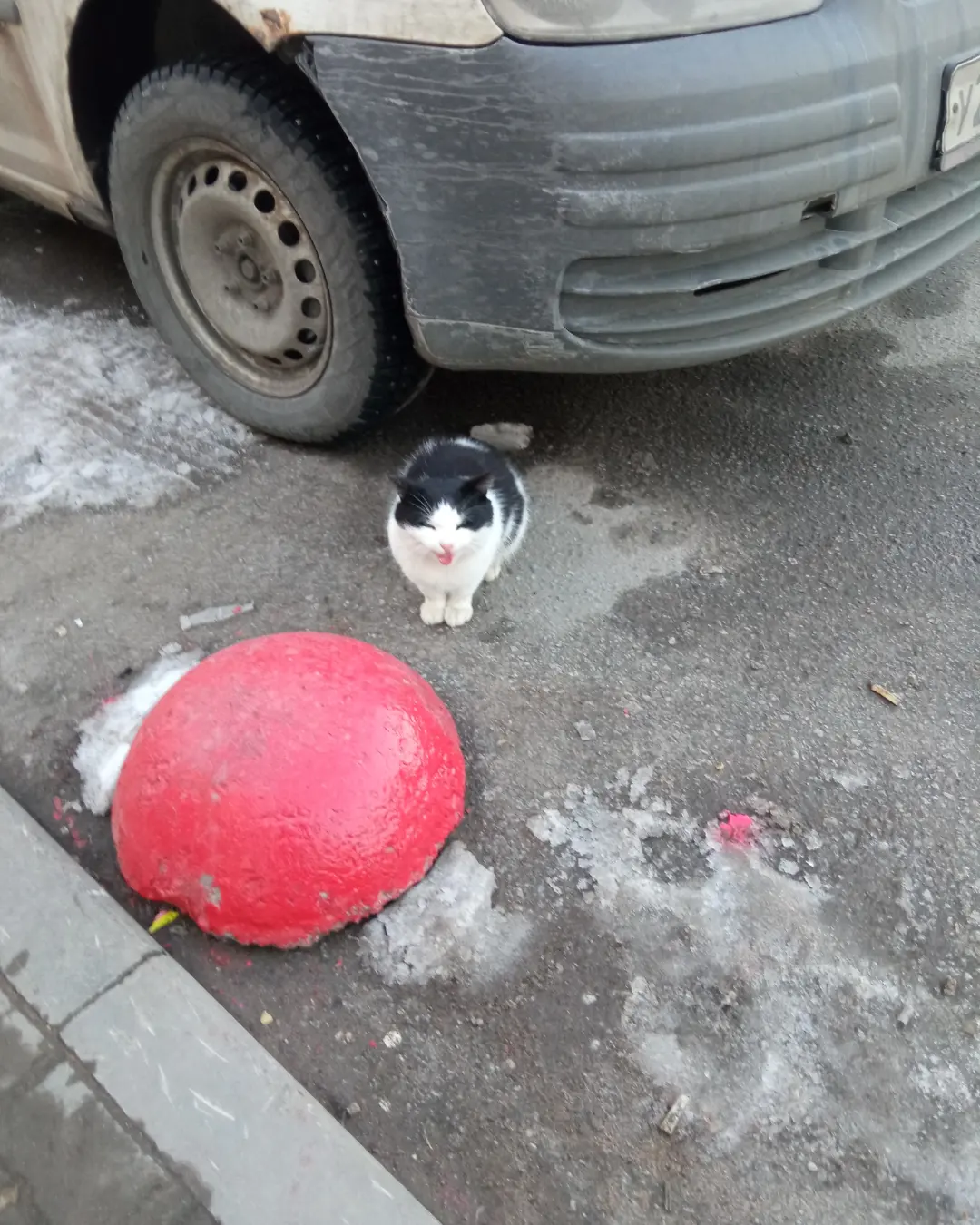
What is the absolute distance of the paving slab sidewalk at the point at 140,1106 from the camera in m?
1.53

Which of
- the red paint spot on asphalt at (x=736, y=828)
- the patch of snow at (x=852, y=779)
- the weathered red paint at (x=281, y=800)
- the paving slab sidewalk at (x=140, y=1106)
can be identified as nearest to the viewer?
the paving slab sidewalk at (x=140, y=1106)

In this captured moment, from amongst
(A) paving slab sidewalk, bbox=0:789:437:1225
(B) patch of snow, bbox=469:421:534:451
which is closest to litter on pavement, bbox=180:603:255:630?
(A) paving slab sidewalk, bbox=0:789:437:1225

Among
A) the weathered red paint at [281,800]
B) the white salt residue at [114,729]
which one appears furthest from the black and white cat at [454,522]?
the white salt residue at [114,729]

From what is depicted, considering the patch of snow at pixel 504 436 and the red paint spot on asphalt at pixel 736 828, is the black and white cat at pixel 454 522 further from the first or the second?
the red paint spot on asphalt at pixel 736 828

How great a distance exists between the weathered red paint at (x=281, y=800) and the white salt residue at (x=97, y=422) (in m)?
1.28

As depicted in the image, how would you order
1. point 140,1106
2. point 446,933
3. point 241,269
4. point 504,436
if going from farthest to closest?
point 504,436, point 241,269, point 446,933, point 140,1106

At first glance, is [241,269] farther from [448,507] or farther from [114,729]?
[114,729]

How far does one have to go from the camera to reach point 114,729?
2.33 metres

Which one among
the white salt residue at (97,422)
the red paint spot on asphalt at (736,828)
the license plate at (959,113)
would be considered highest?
the license plate at (959,113)

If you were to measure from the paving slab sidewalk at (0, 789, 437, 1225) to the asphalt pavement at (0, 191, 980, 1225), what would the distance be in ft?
0.35

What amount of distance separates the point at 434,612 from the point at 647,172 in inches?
49.2

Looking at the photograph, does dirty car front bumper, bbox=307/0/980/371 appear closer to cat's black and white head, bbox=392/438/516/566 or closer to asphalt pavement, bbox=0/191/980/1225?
cat's black and white head, bbox=392/438/516/566

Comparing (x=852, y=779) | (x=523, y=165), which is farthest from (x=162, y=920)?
(x=523, y=165)

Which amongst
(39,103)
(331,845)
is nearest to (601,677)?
(331,845)
